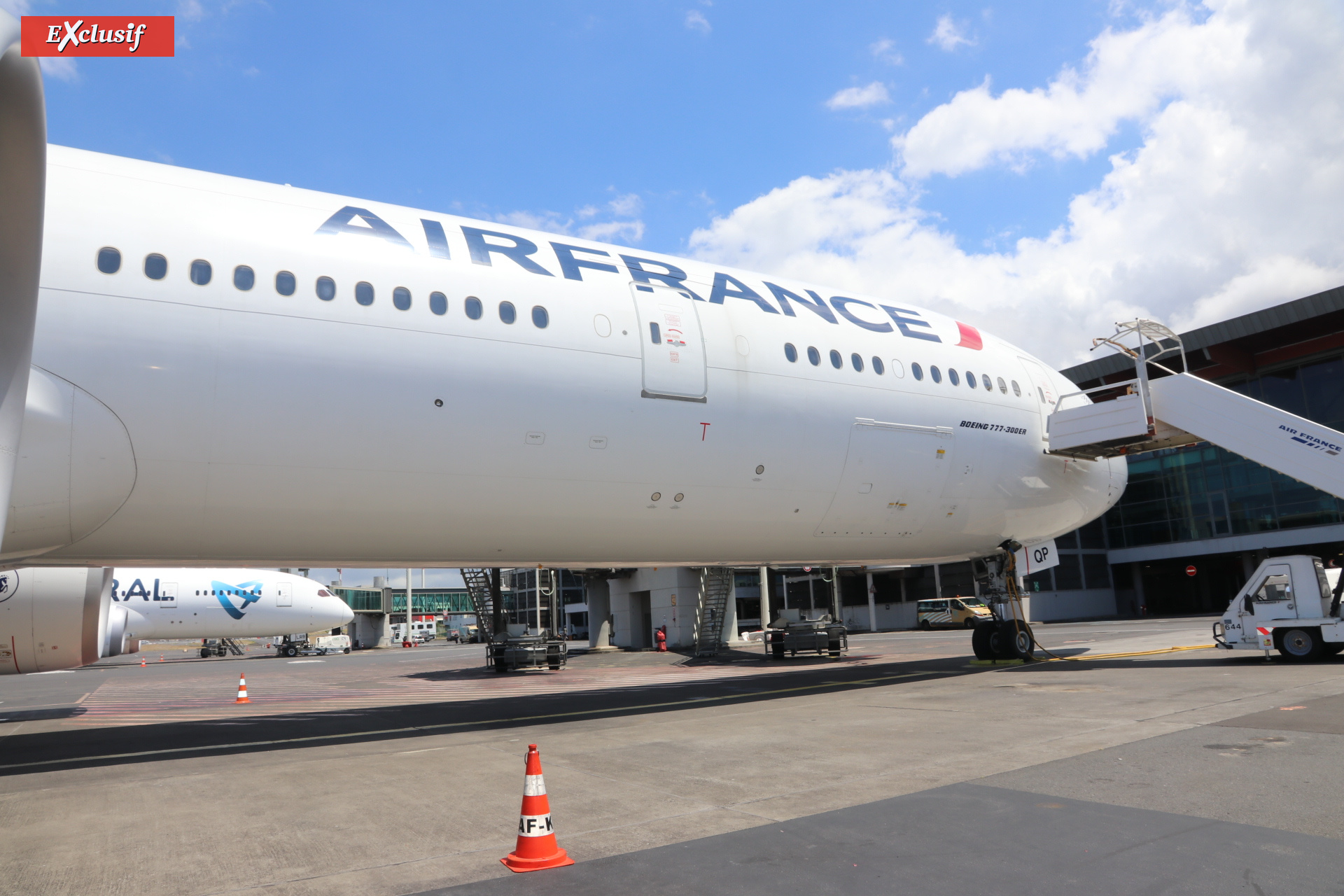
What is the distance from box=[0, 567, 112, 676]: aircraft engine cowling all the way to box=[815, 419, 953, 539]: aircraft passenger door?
35.0 ft

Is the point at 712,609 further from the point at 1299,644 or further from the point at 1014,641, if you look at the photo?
the point at 1299,644

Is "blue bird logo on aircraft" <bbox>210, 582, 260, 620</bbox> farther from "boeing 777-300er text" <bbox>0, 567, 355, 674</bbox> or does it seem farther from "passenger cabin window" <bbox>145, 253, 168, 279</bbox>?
"passenger cabin window" <bbox>145, 253, 168, 279</bbox>

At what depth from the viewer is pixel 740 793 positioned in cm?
649

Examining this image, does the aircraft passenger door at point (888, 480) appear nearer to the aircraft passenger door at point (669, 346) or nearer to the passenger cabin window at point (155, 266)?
the aircraft passenger door at point (669, 346)

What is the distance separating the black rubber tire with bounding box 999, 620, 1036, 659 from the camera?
17500 mm

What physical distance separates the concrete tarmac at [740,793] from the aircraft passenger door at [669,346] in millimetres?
4191

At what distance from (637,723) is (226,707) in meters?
11.0

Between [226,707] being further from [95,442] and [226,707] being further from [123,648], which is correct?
[95,442]

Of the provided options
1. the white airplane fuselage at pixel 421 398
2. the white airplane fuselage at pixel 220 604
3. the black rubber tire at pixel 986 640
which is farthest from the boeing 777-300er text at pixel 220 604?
the black rubber tire at pixel 986 640

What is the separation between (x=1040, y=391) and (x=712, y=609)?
55.7 ft

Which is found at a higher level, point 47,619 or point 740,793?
point 47,619

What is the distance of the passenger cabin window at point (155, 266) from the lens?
26.7ft

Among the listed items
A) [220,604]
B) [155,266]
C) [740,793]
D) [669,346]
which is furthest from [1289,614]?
[220,604]

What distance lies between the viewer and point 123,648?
64.1ft
